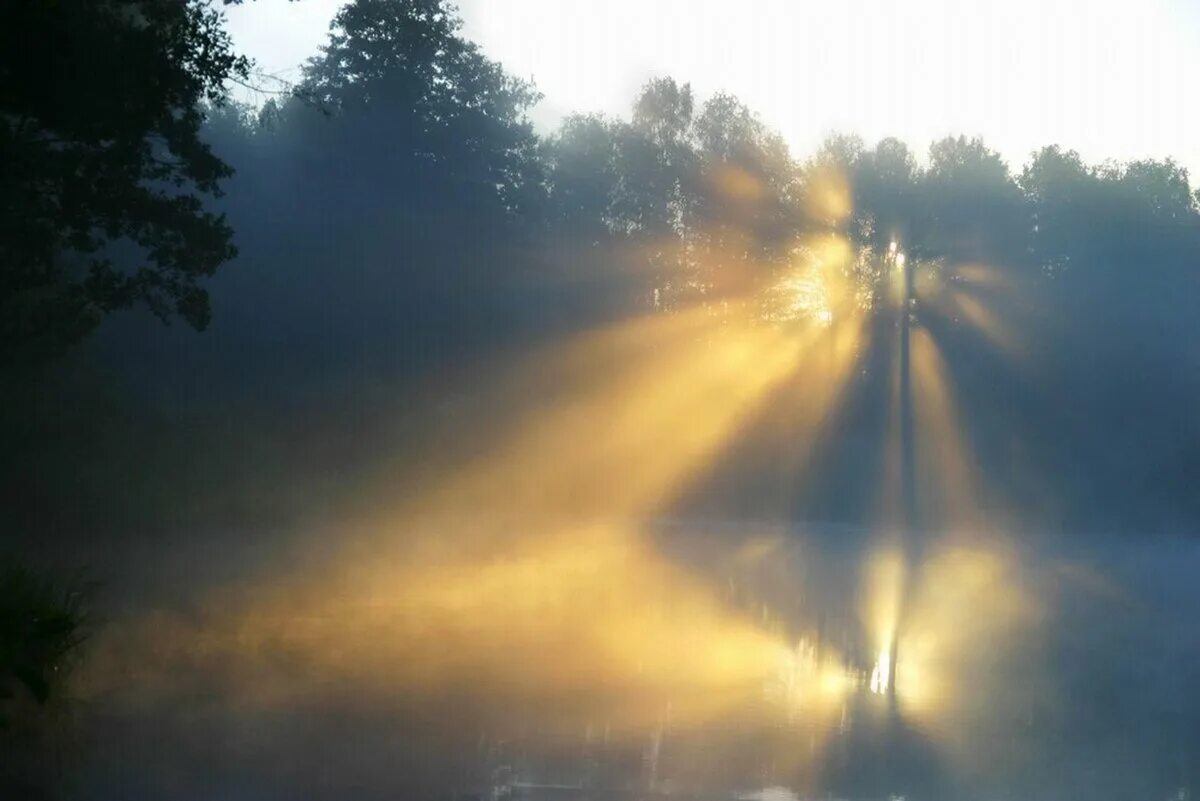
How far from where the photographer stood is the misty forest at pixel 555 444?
10.5 m

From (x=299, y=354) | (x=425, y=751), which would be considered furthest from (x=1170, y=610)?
(x=299, y=354)

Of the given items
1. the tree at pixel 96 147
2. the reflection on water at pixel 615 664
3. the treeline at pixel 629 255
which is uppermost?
the treeline at pixel 629 255

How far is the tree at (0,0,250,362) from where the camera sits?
15.6m

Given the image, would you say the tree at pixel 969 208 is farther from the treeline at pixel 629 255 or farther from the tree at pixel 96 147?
the tree at pixel 96 147

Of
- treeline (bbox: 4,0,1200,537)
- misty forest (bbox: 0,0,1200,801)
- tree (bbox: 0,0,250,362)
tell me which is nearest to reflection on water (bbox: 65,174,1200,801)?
misty forest (bbox: 0,0,1200,801)

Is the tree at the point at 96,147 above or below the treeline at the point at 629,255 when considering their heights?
below

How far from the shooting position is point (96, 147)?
17828mm

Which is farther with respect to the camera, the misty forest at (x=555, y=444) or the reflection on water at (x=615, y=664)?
the misty forest at (x=555, y=444)

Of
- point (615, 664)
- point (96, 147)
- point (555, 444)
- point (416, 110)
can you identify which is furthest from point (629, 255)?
point (615, 664)

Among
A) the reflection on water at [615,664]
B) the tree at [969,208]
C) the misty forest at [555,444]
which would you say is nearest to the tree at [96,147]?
the misty forest at [555,444]

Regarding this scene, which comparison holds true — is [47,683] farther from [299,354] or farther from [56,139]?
[299,354]

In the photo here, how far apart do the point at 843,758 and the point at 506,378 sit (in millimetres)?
38704

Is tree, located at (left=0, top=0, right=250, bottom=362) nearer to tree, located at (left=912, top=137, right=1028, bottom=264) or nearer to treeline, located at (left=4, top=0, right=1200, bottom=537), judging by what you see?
treeline, located at (left=4, top=0, right=1200, bottom=537)

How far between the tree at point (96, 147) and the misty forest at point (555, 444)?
69mm
